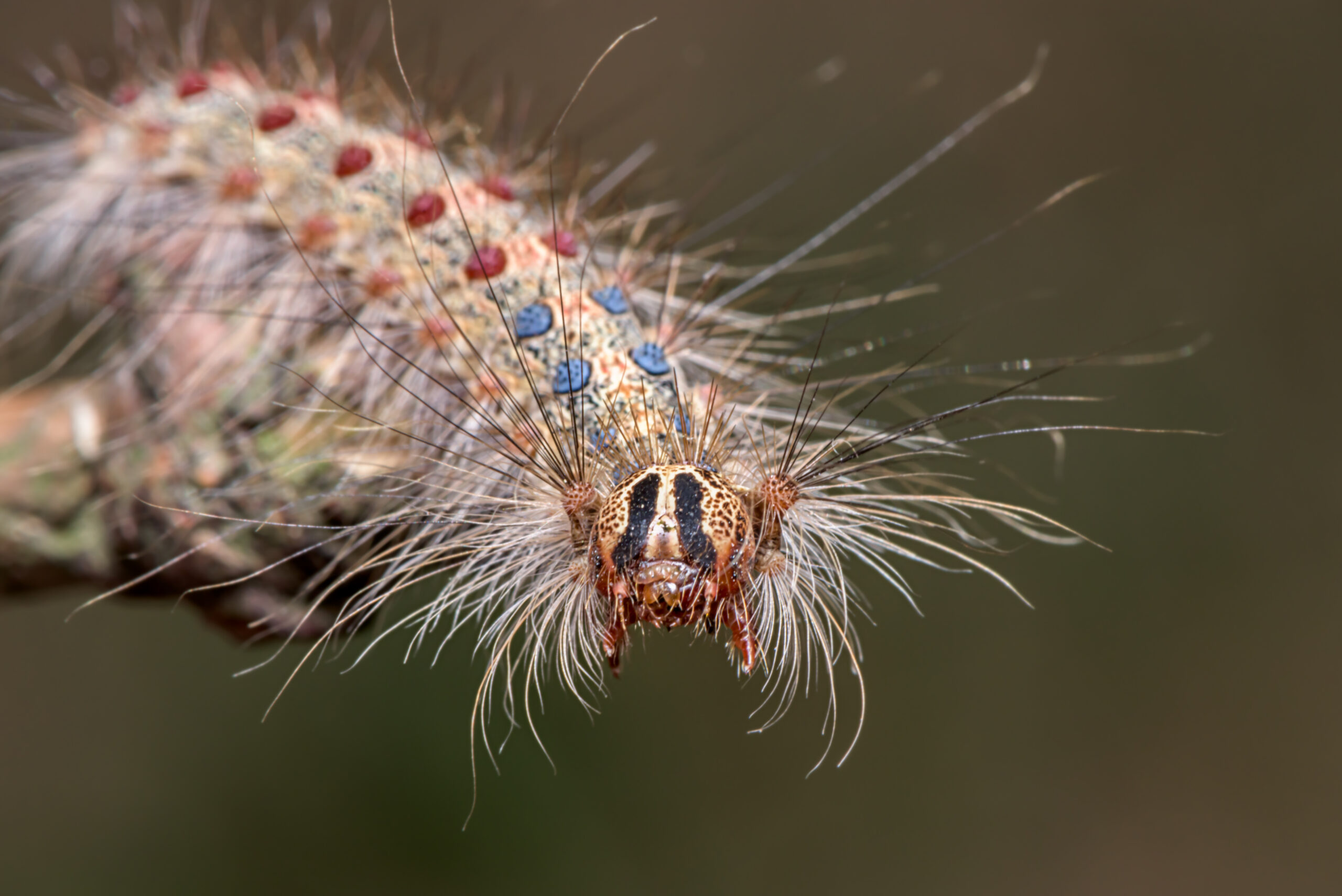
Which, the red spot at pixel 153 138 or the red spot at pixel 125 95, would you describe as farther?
the red spot at pixel 125 95

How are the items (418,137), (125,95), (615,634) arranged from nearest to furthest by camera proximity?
(615,634)
(418,137)
(125,95)

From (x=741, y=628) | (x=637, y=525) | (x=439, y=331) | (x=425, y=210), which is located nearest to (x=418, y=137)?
(x=425, y=210)

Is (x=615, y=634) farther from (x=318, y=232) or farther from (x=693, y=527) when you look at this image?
(x=318, y=232)

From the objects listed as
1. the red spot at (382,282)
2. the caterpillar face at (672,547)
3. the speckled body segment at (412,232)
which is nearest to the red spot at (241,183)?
the speckled body segment at (412,232)

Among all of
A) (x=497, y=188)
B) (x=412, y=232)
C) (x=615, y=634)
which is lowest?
(x=615, y=634)

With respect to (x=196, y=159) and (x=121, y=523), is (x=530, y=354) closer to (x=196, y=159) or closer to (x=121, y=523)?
(x=121, y=523)

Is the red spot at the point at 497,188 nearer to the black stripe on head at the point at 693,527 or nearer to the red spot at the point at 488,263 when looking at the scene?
the red spot at the point at 488,263

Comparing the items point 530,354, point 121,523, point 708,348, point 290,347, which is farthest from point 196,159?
point 708,348
